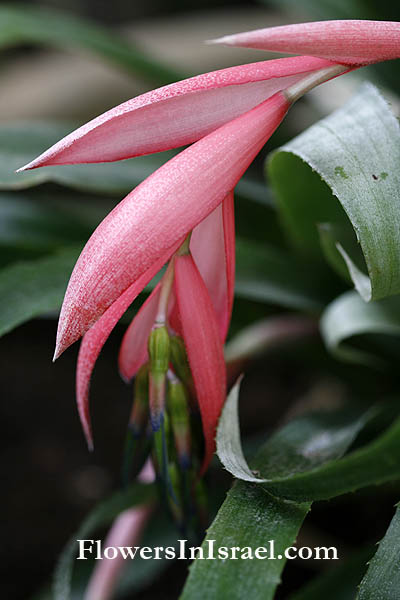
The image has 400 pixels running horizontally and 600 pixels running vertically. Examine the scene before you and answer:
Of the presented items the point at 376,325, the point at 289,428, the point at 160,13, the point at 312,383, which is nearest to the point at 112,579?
the point at 289,428

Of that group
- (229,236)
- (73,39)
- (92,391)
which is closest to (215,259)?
(229,236)

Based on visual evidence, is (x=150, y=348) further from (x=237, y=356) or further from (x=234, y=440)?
(x=237, y=356)

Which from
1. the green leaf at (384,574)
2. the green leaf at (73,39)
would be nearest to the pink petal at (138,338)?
the green leaf at (384,574)

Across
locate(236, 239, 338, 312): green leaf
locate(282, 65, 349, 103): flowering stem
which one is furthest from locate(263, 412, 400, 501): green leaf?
locate(236, 239, 338, 312): green leaf

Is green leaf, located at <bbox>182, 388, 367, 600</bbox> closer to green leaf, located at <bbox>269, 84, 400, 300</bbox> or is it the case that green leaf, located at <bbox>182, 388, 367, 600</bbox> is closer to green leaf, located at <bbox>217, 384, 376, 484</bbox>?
green leaf, located at <bbox>217, 384, 376, 484</bbox>

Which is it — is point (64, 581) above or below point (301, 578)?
above

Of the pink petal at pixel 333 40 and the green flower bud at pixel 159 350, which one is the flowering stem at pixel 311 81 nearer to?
the pink petal at pixel 333 40

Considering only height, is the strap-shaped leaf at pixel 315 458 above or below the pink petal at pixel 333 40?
below
